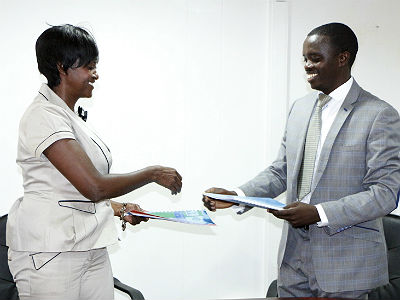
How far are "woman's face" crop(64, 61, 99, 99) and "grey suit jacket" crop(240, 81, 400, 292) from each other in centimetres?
98

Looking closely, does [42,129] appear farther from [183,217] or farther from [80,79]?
[183,217]

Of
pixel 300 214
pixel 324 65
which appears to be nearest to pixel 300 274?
pixel 300 214

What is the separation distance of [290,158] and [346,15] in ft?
6.29

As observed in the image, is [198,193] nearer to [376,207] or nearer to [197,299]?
[197,299]

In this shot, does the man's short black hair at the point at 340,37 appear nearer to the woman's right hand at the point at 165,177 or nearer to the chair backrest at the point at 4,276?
the woman's right hand at the point at 165,177

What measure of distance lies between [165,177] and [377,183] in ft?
2.80

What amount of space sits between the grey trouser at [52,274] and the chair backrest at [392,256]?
1.37 m

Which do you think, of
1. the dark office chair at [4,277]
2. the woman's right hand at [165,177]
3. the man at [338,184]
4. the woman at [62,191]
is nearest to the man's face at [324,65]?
the man at [338,184]

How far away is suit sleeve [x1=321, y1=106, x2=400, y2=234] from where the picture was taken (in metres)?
2.12

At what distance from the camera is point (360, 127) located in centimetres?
219

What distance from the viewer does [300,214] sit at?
212 cm

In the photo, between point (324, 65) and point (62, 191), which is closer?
point (62, 191)

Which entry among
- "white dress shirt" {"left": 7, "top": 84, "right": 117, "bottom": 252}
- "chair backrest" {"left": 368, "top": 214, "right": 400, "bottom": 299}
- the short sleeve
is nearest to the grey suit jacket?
"chair backrest" {"left": 368, "top": 214, "right": 400, "bottom": 299}

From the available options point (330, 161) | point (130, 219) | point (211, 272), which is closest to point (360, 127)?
point (330, 161)
